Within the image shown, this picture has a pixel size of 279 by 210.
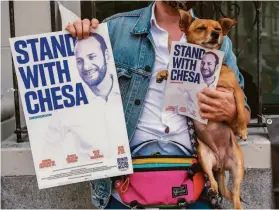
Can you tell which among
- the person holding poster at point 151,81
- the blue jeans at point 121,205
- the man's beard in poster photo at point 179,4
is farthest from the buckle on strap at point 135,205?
the man's beard in poster photo at point 179,4

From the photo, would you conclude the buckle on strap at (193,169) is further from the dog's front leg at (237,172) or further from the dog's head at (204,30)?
the dog's head at (204,30)

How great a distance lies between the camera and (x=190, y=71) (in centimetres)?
230

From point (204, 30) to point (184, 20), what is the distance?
0.10 metres

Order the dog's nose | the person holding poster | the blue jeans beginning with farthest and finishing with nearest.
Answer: the blue jeans < the person holding poster < the dog's nose

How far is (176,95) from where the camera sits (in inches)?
92.0

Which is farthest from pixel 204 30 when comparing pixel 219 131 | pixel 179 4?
pixel 219 131

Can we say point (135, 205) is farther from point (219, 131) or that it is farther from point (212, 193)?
point (219, 131)

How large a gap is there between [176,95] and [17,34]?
1817 mm

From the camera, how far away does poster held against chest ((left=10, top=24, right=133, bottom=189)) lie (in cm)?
231

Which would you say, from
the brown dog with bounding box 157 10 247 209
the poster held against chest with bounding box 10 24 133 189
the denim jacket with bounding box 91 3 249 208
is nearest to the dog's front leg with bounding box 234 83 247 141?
the brown dog with bounding box 157 10 247 209

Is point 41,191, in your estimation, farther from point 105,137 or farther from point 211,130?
point 211,130

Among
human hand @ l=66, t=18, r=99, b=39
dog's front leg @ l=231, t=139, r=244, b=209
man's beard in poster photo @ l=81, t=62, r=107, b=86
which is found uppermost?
human hand @ l=66, t=18, r=99, b=39

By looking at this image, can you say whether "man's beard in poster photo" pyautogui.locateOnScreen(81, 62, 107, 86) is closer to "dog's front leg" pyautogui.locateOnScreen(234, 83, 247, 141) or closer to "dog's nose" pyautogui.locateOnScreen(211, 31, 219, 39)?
"dog's nose" pyautogui.locateOnScreen(211, 31, 219, 39)

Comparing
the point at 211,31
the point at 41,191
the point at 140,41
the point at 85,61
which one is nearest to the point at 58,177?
the point at 85,61
